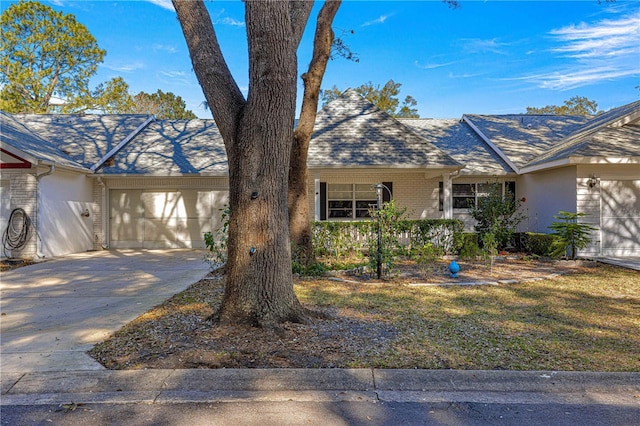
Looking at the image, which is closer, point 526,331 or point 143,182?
point 526,331

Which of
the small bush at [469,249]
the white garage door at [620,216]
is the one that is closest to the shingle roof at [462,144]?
the white garage door at [620,216]

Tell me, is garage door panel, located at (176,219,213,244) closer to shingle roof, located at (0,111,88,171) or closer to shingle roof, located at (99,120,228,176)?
shingle roof, located at (99,120,228,176)

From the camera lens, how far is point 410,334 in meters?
5.10

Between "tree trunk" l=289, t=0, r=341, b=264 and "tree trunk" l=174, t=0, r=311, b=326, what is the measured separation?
4.26 meters

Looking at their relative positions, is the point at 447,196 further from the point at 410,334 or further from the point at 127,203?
the point at 127,203

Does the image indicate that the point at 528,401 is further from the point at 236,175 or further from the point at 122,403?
the point at 236,175

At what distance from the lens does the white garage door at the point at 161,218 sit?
15.7 m

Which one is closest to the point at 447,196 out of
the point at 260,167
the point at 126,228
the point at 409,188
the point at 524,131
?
the point at 409,188

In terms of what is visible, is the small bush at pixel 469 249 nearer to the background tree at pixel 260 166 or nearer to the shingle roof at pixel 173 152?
the background tree at pixel 260 166

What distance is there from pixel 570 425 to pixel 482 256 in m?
8.98

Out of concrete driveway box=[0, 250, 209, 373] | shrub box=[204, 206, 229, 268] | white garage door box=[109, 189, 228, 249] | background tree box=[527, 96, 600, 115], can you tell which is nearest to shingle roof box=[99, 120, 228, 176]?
white garage door box=[109, 189, 228, 249]

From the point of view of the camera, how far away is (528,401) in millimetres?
3572

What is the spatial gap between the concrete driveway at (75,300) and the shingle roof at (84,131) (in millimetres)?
4854

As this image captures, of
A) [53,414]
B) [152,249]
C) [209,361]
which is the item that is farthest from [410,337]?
[152,249]
